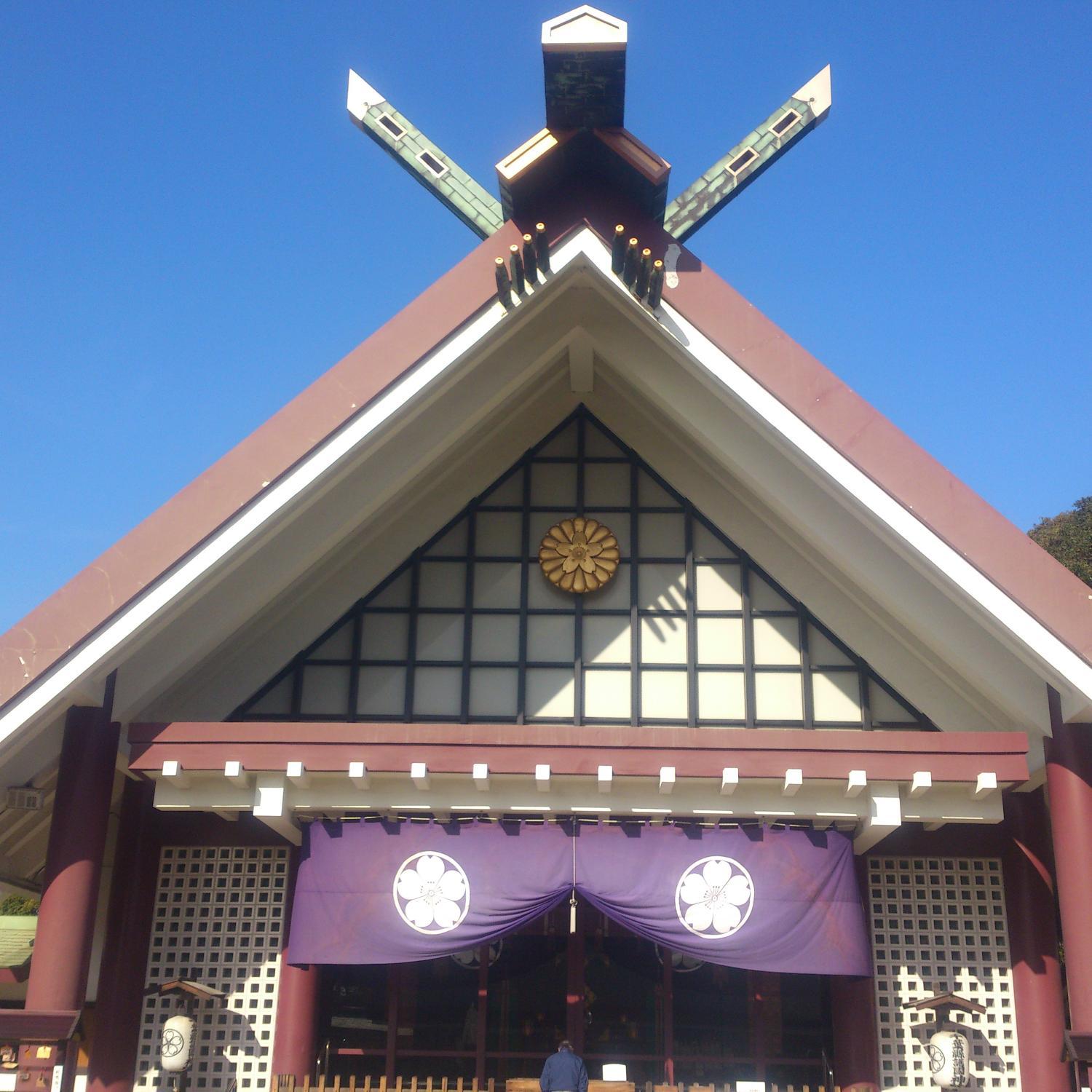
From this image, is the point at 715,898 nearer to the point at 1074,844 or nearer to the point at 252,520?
the point at 1074,844

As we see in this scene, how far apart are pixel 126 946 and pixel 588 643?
186 inches

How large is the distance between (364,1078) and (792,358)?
23.3 ft

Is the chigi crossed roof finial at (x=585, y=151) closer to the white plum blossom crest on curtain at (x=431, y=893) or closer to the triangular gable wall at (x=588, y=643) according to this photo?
the triangular gable wall at (x=588, y=643)

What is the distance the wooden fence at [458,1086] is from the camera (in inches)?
327

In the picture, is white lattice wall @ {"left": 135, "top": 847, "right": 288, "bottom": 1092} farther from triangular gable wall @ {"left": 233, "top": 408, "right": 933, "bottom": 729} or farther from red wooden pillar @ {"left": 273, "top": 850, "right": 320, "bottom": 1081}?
triangular gable wall @ {"left": 233, "top": 408, "right": 933, "bottom": 729}

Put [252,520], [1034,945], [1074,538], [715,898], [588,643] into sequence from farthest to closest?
[1074,538] → [588,643] → [1034,945] → [715,898] → [252,520]

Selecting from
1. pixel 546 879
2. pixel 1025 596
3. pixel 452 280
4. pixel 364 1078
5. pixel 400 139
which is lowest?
pixel 364 1078

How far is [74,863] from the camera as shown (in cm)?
813

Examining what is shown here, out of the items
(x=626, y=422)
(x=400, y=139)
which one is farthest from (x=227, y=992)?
(x=400, y=139)

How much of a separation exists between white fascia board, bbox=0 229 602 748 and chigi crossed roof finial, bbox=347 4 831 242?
21.5 inches

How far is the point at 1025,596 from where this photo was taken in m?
7.64

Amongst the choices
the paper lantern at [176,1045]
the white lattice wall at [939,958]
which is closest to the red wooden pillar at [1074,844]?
the white lattice wall at [939,958]

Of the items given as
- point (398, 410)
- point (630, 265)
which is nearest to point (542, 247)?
point (630, 265)

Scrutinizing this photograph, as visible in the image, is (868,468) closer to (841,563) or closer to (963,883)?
(841,563)
